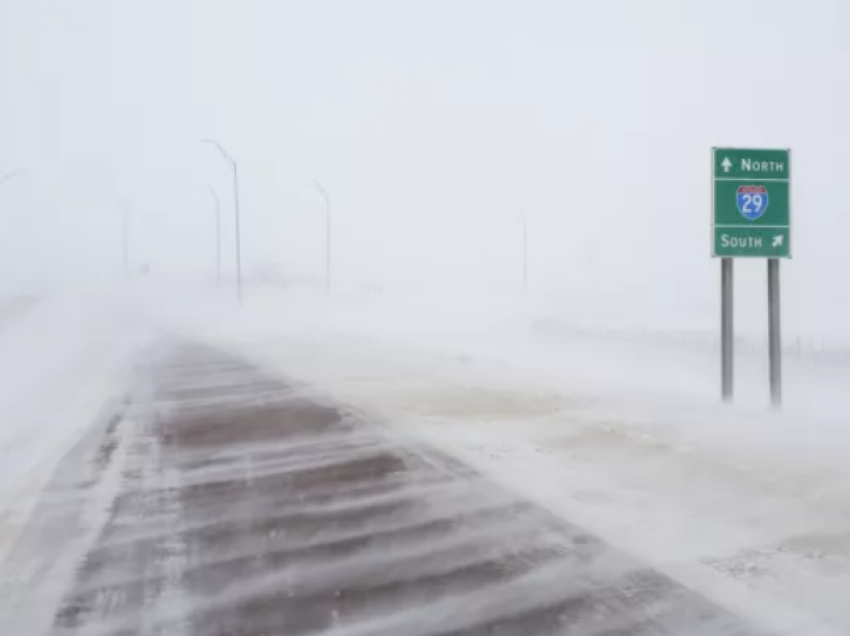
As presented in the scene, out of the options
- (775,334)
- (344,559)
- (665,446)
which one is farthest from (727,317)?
(344,559)

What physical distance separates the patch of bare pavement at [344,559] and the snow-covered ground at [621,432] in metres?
0.44

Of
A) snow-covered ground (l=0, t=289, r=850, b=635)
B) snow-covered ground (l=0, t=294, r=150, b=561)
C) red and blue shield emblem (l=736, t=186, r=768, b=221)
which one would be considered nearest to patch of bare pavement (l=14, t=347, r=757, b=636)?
snow-covered ground (l=0, t=289, r=850, b=635)

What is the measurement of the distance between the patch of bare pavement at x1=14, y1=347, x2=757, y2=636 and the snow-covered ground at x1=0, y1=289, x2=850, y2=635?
1.45 feet

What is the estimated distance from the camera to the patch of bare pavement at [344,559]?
546cm

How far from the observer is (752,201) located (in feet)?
42.5

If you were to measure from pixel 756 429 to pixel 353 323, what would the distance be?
114 feet

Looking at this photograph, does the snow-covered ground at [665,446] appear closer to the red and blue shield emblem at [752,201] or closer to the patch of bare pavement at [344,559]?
the patch of bare pavement at [344,559]

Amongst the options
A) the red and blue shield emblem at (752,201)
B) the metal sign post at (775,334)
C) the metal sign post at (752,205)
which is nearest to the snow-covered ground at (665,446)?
the metal sign post at (775,334)

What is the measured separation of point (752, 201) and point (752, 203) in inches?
1.0

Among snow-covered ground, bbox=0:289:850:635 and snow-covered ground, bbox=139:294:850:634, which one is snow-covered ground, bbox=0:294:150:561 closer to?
snow-covered ground, bbox=0:289:850:635

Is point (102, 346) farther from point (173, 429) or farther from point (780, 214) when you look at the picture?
point (780, 214)

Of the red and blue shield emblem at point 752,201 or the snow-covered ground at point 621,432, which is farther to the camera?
the red and blue shield emblem at point 752,201

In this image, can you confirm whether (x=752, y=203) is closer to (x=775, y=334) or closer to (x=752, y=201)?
(x=752, y=201)

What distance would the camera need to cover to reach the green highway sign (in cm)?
1294
